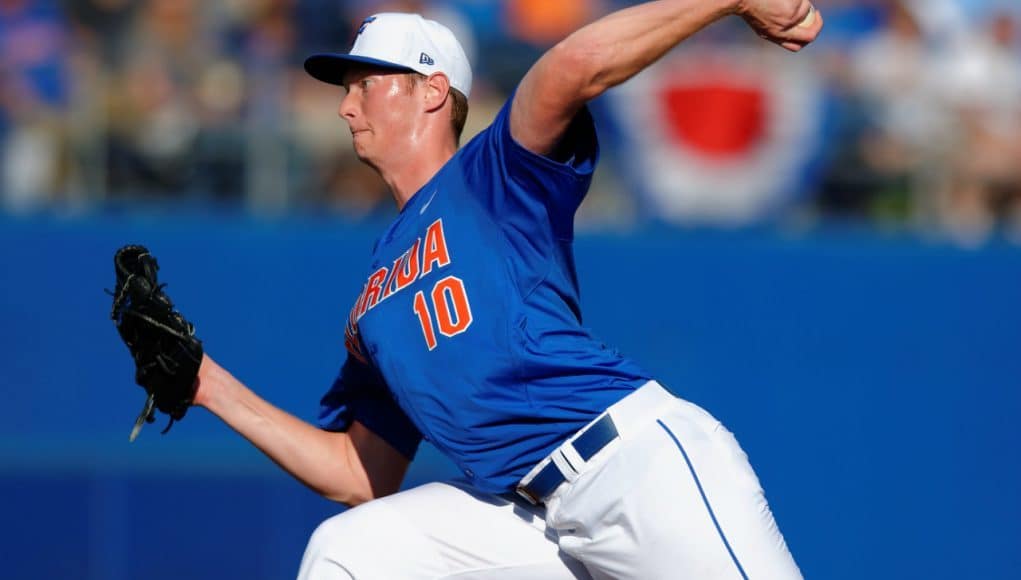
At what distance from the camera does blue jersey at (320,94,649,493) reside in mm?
2951

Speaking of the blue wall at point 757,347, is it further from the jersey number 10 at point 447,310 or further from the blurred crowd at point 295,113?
the jersey number 10 at point 447,310

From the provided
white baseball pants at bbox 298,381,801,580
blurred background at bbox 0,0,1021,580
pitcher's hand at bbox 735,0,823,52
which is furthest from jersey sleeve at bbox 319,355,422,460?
blurred background at bbox 0,0,1021,580

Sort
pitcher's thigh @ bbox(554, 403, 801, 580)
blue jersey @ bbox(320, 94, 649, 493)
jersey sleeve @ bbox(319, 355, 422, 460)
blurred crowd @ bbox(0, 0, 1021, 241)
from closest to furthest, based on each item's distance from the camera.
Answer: pitcher's thigh @ bbox(554, 403, 801, 580), blue jersey @ bbox(320, 94, 649, 493), jersey sleeve @ bbox(319, 355, 422, 460), blurred crowd @ bbox(0, 0, 1021, 241)

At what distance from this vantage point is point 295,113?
22.0 feet

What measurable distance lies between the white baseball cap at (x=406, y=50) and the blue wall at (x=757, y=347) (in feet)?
10.5

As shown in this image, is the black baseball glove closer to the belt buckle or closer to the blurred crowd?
the belt buckle

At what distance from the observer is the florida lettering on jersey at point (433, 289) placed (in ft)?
9.85

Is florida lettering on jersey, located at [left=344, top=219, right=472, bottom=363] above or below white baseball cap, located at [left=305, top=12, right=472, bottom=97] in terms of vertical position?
below

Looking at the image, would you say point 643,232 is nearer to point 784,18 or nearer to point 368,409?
point 368,409

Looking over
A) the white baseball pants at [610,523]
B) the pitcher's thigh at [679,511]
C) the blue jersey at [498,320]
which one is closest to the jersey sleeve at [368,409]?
the white baseball pants at [610,523]

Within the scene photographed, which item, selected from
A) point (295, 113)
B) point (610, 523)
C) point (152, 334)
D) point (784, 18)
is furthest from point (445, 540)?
point (295, 113)

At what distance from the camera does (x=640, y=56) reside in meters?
2.68

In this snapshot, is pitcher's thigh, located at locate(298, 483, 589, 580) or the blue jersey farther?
pitcher's thigh, located at locate(298, 483, 589, 580)

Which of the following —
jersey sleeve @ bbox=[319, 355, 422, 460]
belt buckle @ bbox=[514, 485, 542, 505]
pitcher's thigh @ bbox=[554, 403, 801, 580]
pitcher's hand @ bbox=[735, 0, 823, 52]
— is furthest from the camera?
jersey sleeve @ bbox=[319, 355, 422, 460]
